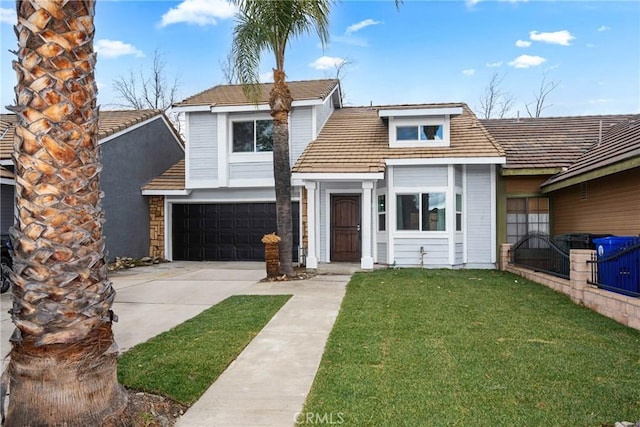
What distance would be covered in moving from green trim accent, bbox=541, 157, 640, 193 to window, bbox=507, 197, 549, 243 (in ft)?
2.03

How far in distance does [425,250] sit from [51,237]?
1040cm

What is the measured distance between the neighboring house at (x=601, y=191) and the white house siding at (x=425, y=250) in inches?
129

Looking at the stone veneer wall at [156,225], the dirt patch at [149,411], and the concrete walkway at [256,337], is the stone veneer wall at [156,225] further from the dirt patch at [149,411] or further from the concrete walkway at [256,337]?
the dirt patch at [149,411]

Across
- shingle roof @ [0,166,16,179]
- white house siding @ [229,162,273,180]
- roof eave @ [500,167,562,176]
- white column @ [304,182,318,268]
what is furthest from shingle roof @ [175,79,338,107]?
roof eave @ [500,167,562,176]

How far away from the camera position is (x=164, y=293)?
28.3 feet

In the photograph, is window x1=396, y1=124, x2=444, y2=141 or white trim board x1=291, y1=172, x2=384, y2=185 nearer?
white trim board x1=291, y1=172, x2=384, y2=185

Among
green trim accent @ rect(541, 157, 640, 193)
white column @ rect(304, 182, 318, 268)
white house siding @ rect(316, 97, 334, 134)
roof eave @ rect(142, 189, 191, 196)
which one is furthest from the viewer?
roof eave @ rect(142, 189, 191, 196)

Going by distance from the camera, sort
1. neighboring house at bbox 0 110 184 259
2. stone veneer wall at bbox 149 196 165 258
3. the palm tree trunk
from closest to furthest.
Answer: the palm tree trunk, neighboring house at bbox 0 110 184 259, stone veneer wall at bbox 149 196 165 258

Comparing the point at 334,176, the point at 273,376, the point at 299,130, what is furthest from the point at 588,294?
the point at 299,130

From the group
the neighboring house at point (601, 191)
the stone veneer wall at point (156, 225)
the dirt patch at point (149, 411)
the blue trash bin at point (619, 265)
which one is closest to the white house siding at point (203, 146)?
the stone veneer wall at point (156, 225)

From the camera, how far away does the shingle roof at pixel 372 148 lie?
11711 mm

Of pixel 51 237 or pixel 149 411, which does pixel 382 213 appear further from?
pixel 51 237

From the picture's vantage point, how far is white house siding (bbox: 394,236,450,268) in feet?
39.3

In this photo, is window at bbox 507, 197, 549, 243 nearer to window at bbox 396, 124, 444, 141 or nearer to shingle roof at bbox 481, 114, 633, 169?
shingle roof at bbox 481, 114, 633, 169
